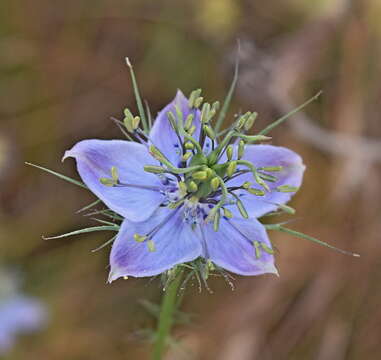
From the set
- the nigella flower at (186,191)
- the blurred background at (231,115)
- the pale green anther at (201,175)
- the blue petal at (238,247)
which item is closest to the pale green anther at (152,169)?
the nigella flower at (186,191)

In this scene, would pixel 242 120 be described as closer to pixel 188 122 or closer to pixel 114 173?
pixel 188 122

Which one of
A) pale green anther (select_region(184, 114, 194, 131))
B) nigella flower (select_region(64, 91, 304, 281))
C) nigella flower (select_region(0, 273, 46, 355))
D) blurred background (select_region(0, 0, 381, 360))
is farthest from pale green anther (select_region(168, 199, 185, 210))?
nigella flower (select_region(0, 273, 46, 355))

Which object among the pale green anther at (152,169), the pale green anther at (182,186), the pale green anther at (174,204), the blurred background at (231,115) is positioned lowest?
the blurred background at (231,115)

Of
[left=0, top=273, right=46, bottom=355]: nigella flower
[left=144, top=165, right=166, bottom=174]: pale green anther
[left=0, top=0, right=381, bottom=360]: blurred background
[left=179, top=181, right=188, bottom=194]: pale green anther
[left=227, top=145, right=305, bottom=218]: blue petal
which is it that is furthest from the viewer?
[left=0, top=0, right=381, bottom=360]: blurred background

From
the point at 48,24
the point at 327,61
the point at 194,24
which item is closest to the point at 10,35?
the point at 48,24

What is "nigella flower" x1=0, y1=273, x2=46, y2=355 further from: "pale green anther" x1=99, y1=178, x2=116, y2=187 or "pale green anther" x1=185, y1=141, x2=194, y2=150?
"pale green anther" x1=185, y1=141, x2=194, y2=150

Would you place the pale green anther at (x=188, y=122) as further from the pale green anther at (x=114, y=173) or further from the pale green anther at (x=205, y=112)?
the pale green anther at (x=114, y=173)

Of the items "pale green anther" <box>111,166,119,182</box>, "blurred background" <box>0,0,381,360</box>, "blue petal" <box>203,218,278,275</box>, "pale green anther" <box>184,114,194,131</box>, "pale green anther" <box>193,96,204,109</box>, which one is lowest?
"blurred background" <box>0,0,381,360</box>
